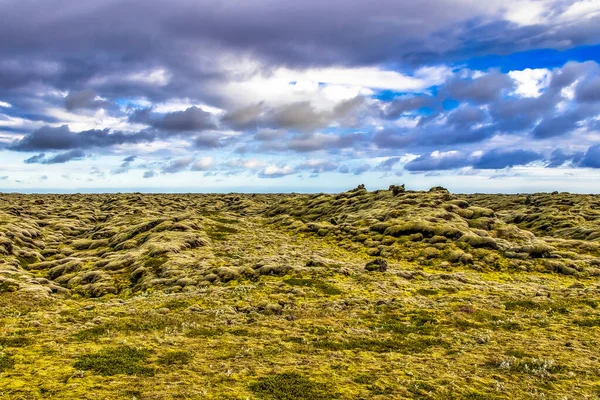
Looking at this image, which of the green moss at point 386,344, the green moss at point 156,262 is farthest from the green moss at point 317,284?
the green moss at point 156,262

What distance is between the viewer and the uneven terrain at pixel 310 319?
616 inches

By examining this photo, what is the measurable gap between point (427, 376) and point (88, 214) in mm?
109375

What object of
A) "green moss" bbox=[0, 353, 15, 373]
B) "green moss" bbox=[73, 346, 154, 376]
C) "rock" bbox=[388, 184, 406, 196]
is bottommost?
"green moss" bbox=[73, 346, 154, 376]

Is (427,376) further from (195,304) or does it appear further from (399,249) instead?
(399,249)

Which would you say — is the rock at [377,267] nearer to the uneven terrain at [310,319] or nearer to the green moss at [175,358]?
the uneven terrain at [310,319]

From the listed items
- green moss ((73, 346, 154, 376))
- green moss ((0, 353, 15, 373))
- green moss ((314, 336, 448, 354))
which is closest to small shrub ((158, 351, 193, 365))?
green moss ((73, 346, 154, 376))

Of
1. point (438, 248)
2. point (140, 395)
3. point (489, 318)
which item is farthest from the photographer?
point (438, 248)

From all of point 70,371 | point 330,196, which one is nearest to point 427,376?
point 70,371

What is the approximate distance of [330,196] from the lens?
4380 inches

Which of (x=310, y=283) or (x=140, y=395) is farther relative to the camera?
(x=310, y=283)

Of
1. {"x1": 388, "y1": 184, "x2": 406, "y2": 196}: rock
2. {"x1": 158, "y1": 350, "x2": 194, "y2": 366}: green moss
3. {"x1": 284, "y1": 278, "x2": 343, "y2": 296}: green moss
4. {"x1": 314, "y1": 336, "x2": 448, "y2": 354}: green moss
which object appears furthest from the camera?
{"x1": 388, "y1": 184, "x2": 406, "y2": 196}: rock

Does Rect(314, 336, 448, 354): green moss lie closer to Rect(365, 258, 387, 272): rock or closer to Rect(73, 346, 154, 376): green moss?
Rect(73, 346, 154, 376): green moss

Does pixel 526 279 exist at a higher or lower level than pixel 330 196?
lower

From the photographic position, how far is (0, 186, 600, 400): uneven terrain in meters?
15.6
